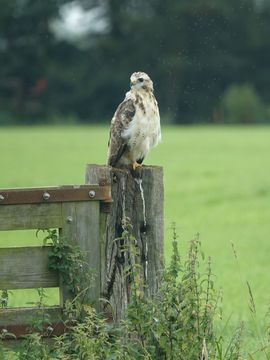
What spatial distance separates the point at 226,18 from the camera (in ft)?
225

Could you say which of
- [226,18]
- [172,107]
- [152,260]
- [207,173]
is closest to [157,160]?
[207,173]

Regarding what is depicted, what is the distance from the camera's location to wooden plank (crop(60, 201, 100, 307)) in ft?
15.1

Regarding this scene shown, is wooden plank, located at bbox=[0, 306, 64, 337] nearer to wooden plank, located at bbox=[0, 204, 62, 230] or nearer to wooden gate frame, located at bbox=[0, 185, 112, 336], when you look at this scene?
wooden gate frame, located at bbox=[0, 185, 112, 336]

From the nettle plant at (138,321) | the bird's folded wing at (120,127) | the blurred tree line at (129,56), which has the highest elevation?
the blurred tree line at (129,56)

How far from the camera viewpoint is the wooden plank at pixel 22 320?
15.0 ft

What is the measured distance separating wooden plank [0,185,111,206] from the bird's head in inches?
85.4

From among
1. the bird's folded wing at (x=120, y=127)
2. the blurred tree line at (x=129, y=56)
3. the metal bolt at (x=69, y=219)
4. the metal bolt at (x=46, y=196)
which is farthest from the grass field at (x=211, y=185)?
the blurred tree line at (x=129, y=56)

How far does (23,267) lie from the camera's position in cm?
452

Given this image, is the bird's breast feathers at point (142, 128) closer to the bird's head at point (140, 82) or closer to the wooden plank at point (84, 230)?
the bird's head at point (140, 82)

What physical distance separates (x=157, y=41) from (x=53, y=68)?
663 centimetres

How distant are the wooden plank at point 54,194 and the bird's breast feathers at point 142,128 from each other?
71.4 inches

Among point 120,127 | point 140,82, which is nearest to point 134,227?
point 120,127

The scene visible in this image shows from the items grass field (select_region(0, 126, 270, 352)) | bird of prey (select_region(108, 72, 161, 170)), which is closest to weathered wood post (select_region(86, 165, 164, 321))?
grass field (select_region(0, 126, 270, 352))

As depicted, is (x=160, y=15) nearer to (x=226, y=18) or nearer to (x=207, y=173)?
(x=226, y=18)
